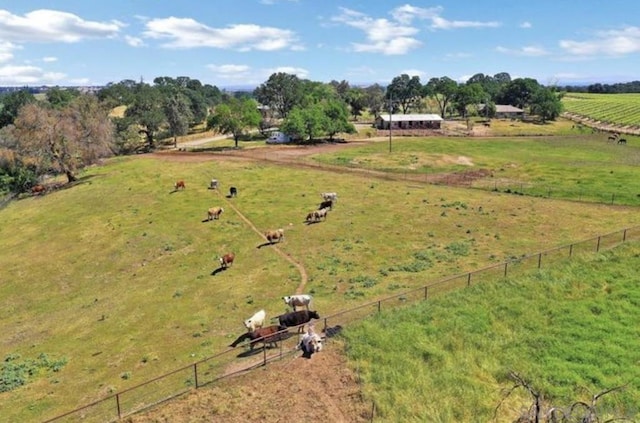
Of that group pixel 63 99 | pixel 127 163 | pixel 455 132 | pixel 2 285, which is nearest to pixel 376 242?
pixel 2 285

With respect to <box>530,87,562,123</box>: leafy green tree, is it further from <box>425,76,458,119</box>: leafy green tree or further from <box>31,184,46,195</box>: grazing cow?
<box>31,184,46,195</box>: grazing cow

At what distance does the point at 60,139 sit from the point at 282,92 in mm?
81366

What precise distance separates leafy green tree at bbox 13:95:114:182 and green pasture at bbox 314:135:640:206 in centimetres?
3100

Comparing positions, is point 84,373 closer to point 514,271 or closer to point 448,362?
point 448,362

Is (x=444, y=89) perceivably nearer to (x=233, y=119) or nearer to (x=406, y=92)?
(x=406, y=92)

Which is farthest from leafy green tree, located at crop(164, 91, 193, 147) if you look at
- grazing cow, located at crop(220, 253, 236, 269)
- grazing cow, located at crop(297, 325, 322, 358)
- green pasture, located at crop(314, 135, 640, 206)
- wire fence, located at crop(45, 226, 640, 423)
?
grazing cow, located at crop(297, 325, 322, 358)

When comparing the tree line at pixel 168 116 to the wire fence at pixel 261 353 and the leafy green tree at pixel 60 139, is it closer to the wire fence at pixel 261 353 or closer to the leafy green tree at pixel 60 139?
the leafy green tree at pixel 60 139

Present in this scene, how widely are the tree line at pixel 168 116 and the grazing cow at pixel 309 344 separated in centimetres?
5315

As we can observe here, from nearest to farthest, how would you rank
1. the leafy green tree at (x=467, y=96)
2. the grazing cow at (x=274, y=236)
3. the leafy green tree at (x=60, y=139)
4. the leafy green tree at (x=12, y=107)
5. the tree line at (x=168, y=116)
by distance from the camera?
the grazing cow at (x=274, y=236) → the leafy green tree at (x=60, y=139) → the tree line at (x=168, y=116) → the leafy green tree at (x=12, y=107) → the leafy green tree at (x=467, y=96)

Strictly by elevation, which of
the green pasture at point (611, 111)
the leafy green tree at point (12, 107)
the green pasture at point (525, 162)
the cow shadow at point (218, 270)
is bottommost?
the cow shadow at point (218, 270)

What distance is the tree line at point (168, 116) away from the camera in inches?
2360

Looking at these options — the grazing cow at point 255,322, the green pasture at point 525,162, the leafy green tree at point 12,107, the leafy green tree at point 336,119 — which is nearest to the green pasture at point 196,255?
the grazing cow at point 255,322

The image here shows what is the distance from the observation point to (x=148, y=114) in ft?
293

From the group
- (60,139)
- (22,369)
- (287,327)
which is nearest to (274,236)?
(287,327)
